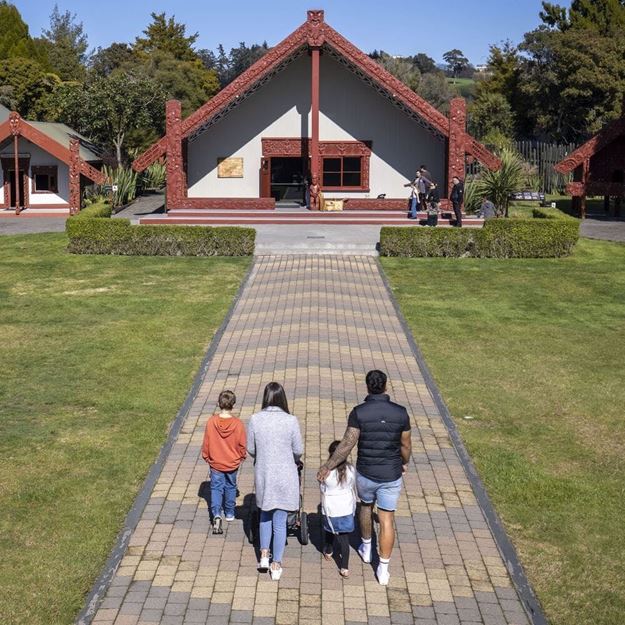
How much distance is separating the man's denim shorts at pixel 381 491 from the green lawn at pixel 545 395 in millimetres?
1546

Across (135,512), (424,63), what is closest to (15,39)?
(135,512)

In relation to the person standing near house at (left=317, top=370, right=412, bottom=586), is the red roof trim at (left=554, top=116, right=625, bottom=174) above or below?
above

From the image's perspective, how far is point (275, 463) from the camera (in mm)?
8586

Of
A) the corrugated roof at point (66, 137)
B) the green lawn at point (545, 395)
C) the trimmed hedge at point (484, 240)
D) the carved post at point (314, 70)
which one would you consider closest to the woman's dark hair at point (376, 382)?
the green lawn at point (545, 395)

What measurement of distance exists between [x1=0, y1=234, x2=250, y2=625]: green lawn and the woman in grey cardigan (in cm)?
173

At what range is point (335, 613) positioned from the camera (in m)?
8.18

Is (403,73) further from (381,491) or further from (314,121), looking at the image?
(381,491)

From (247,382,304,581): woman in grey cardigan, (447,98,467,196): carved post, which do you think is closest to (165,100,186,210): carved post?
(447,98,467,196): carved post

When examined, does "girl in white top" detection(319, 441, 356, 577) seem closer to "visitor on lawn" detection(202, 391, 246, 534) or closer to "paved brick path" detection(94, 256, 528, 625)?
"paved brick path" detection(94, 256, 528, 625)

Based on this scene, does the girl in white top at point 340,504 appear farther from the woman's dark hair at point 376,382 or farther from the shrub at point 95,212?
the shrub at point 95,212

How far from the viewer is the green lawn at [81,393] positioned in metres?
9.20

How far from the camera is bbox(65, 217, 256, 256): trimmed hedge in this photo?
26.9m

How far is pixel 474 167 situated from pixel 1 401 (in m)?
39.1

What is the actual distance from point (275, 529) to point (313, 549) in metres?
0.83
